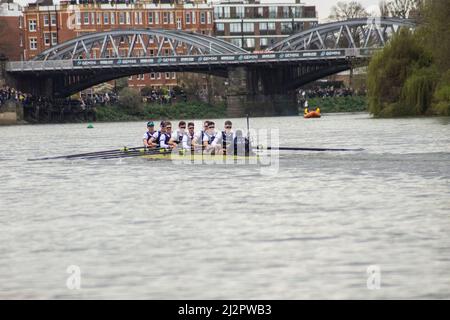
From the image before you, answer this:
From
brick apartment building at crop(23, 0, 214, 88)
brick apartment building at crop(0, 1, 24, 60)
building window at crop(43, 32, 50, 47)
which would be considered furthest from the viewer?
building window at crop(43, 32, 50, 47)

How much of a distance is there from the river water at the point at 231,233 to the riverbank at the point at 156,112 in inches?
3403

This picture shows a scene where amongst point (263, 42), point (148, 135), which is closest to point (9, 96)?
point (148, 135)

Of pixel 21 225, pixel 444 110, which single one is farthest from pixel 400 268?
pixel 444 110

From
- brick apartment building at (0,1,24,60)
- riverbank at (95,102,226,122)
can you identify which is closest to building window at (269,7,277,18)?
brick apartment building at (0,1,24,60)

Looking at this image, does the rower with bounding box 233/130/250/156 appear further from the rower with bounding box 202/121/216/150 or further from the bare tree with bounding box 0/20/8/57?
the bare tree with bounding box 0/20/8/57

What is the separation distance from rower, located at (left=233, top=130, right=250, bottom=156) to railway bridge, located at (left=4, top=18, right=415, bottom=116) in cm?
7966

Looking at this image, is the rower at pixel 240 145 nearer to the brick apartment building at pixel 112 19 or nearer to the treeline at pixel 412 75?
the treeline at pixel 412 75

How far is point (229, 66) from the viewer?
127438 mm

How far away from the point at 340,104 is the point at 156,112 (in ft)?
68.4

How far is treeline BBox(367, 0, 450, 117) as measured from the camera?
223 feet

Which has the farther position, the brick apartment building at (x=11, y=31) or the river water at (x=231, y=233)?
the brick apartment building at (x=11, y=31)

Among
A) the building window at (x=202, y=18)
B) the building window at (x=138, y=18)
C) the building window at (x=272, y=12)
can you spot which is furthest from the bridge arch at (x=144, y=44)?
the building window at (x=272, y=12)

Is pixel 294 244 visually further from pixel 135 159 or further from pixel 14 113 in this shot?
pixel 14 113

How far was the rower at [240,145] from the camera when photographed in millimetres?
36406
